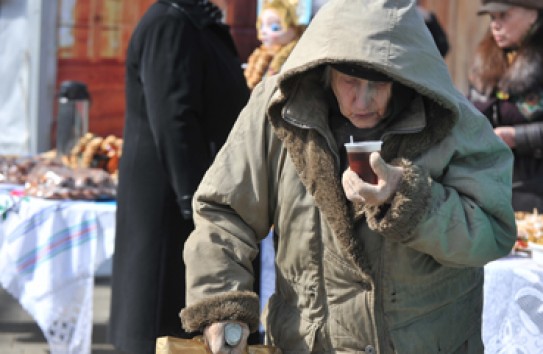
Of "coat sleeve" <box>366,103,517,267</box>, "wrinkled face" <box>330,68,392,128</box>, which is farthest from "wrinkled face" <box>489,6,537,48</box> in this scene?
"wrinkled face" <box>330,68,392,128</box>

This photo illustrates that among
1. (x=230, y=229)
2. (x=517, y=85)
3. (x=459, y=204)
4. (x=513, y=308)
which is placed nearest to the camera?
(x=459, y=204)

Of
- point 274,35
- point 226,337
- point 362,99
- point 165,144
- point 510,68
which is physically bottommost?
point 226,337

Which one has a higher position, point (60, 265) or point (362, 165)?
point (362, 165)

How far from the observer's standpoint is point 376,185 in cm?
248

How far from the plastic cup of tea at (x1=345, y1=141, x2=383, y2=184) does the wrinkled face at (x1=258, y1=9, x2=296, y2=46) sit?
12.3ft

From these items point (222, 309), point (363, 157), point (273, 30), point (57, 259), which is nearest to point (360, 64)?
point (363, 157)

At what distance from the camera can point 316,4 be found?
21.1 ft

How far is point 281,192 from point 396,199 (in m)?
0.35

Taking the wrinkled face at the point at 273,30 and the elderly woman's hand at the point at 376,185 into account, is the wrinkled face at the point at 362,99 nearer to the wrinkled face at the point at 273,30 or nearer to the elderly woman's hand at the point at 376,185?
the elderly woman's hand at the point at 376,185

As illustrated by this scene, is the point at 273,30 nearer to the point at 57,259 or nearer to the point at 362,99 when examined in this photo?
the point at 57,259

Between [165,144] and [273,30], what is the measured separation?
89.9 inches

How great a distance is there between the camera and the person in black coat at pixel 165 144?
4.02 meters

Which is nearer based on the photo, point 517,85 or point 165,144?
point 165,144

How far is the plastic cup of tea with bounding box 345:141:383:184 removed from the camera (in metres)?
2.44
